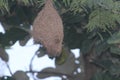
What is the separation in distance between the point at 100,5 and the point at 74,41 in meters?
0.87

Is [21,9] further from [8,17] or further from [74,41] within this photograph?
[74,41]

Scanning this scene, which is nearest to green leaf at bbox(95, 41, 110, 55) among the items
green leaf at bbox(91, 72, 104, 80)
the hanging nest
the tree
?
the tree

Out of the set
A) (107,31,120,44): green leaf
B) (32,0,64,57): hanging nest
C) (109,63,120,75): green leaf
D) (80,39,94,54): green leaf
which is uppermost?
(32,0,64,57): hanging nest

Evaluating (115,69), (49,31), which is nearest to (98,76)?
(115,69)

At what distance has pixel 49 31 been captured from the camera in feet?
3.85

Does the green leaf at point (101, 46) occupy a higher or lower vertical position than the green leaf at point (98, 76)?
higher

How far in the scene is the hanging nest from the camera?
3.81 ft

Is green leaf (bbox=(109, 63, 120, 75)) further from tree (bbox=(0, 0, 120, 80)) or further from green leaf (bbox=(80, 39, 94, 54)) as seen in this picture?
green leaf (bbox=(80, 39, 94, 54))

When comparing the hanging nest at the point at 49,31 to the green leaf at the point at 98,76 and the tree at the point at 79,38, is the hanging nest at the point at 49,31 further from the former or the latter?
the green leaf at the point at 98,76

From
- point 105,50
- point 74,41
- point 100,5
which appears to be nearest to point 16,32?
point 74,41

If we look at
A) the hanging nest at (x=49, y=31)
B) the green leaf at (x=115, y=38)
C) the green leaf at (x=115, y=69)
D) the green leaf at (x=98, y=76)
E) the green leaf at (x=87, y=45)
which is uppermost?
the hanging nest at (x=49, y=31)

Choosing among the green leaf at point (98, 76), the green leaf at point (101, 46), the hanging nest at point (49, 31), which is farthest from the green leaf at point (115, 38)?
the hanging nest at point (49, 31)

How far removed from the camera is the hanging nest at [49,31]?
1.16 metres

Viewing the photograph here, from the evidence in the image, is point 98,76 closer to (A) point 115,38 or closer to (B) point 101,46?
(B) point 101,46
